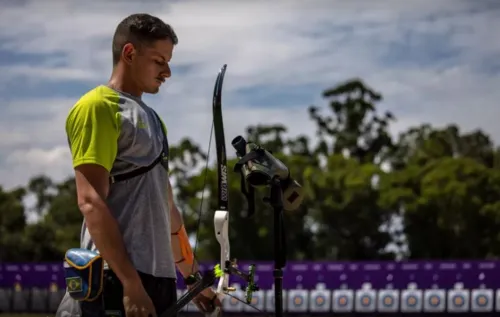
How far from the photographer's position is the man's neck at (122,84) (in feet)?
12.0

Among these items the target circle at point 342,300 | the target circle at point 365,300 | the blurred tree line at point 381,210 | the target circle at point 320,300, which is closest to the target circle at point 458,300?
the target circle at point 365,300

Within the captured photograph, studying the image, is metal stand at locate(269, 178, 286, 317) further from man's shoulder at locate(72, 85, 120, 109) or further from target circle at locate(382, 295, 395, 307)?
target circle at locate(382, 295, 395, 307)

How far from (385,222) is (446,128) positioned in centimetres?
1143

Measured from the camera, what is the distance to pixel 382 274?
28.5 metres

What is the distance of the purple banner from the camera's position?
27094 mm

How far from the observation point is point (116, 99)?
3.55 metres

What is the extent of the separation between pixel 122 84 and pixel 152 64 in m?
0.13

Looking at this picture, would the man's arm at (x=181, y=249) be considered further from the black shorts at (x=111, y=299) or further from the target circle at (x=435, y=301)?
the target circle at (x=435, y=301)

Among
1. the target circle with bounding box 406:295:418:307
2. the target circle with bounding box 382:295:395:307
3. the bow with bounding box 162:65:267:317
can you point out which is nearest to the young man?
the bow with bounding box 162:65:267:317

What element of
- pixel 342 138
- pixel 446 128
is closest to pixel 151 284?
pixel 446 128

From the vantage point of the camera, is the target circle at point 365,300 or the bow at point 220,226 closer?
the bow at point 220,226

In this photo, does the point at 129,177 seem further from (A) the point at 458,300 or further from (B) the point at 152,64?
(A) the point at 458,300

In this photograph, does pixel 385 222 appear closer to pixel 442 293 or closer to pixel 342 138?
pixel 342 138

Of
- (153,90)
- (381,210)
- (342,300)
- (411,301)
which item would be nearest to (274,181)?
(153,90)
